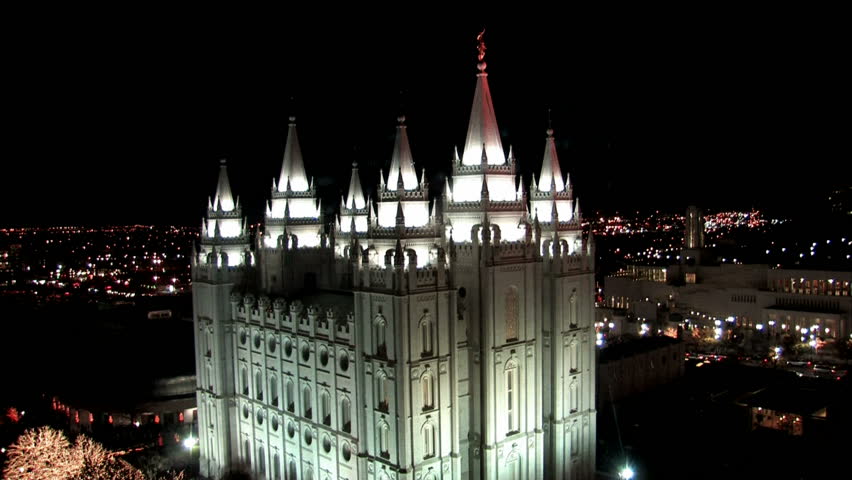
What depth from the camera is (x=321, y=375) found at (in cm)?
3784

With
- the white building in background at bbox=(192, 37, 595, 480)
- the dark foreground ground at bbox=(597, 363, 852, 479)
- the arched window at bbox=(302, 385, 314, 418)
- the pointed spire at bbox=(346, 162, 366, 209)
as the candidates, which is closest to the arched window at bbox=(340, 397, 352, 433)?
the white building in background at bbox=(192, 37, 595, 480)

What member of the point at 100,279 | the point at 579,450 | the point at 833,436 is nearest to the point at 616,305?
the point at 833,436

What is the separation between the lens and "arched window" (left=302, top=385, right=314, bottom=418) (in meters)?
39.2

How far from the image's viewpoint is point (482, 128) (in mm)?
38625

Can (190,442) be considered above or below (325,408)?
below

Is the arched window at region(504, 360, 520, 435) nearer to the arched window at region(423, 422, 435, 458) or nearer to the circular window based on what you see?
the arched window at region(423, 422, 435, 458)

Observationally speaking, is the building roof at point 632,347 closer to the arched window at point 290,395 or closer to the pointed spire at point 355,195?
the pointed spire at point 355,195

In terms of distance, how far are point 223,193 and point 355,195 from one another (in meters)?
8.94

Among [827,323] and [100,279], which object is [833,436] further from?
[100,279]

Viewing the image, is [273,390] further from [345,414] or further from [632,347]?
[632,347]

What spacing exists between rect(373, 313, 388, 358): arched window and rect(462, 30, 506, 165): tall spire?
10572 millimetres

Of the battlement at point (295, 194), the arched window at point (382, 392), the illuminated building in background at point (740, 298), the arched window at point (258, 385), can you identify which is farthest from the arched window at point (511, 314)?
the illuminated building in background at point (740, 298)

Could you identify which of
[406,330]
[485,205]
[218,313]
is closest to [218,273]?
[218,313]

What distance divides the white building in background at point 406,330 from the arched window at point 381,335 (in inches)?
3.6
